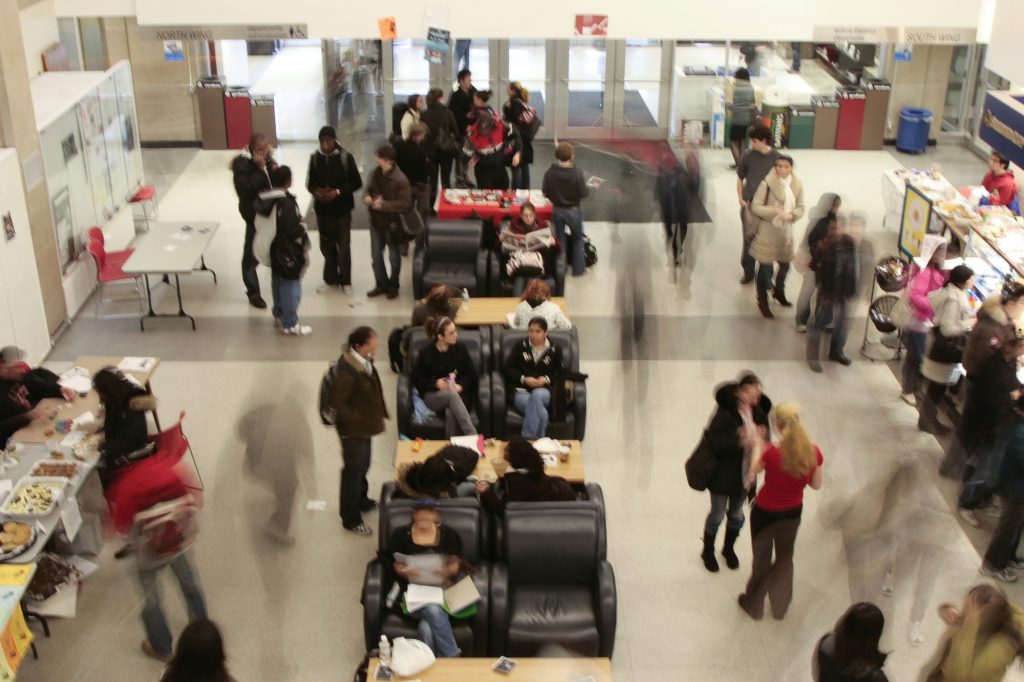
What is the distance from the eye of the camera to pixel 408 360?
931cm

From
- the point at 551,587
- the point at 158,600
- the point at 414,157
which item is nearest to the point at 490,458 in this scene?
the point at 551,587

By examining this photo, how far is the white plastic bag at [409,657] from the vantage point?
6.31 meters

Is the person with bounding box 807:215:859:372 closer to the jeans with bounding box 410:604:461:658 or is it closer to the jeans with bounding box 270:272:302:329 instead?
the jeans with bounding box 270:272:302:329

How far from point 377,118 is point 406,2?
220 inches

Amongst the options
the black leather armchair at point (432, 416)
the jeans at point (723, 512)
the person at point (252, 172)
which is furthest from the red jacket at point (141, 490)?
the person at point (252, 172)

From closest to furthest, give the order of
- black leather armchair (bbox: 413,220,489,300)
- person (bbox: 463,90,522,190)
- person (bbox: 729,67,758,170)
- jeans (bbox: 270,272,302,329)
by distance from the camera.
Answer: jeans (bbox: 270,272,302,329)
black leather armchair (bbox: 413,220,489,300)
person (bbox: 463,90,522,190)
person (bbox: 729,67,758,170)

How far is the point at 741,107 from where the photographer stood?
655 inches

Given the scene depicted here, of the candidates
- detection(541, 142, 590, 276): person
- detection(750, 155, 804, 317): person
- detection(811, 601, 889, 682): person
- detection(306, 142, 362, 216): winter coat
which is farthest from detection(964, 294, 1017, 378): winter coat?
detection(306, 142, 362, 216): winter coat

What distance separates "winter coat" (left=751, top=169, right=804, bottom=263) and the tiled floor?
71cm

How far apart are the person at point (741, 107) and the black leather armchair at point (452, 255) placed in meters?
6.21

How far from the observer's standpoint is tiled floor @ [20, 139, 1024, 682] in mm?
7352

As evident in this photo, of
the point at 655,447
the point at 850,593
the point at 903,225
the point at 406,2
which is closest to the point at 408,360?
the point at 655,447

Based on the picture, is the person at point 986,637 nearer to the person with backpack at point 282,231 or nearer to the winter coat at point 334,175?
the person with backpack at point 282,231

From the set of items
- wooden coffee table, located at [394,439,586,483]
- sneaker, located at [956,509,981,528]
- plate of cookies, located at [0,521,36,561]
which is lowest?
sneaker, located at [956,509,981,528]
